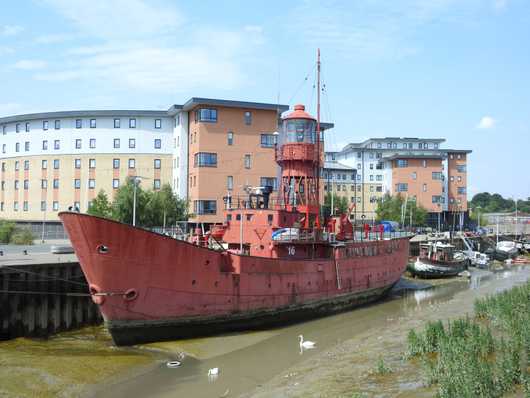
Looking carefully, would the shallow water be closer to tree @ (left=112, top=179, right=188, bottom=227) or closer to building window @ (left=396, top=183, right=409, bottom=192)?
tree @ (left=112, top=179, right=188, bottom=227)

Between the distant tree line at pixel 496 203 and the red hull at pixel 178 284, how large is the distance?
143635 millimetres

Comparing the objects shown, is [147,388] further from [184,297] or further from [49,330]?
[49,330]

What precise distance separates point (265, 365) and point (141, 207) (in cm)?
2619

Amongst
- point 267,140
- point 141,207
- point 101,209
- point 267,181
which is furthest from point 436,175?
point 101,209

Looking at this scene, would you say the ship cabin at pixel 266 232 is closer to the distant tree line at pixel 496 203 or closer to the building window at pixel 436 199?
the building window at pixel 436 199

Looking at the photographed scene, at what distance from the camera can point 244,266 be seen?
21828 millimetres

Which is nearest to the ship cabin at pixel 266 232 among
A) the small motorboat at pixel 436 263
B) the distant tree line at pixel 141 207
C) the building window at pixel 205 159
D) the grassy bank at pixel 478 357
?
the grassy bank at pixel 478 357

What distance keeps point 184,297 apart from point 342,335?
7.77m

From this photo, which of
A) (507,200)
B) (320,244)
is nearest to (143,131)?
(320,244)

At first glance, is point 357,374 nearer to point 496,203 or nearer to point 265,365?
point 265,365

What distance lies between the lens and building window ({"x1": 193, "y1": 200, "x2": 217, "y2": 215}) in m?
45.8

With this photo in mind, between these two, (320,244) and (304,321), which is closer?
(304,321)

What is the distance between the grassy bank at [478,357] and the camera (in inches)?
389

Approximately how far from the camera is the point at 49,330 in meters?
20.6
